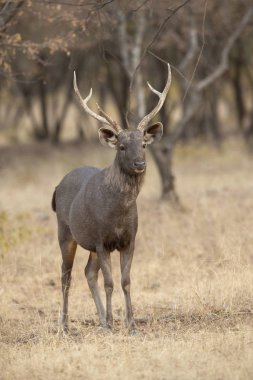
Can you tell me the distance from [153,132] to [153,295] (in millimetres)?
2787

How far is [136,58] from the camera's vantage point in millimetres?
16578

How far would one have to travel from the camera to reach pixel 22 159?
2823 centimetres

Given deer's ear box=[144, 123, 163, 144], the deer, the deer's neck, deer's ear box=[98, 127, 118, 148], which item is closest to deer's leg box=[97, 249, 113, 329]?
the deer

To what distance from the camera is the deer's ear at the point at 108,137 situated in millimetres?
9023

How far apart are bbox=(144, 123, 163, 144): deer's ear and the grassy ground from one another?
1.79 m

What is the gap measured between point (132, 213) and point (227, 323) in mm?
1459

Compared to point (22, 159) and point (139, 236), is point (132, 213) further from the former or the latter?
point (22, 159)

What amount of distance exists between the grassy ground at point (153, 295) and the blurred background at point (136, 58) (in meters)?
1.87

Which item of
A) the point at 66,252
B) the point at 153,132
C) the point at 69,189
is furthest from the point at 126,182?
the point at 66,252

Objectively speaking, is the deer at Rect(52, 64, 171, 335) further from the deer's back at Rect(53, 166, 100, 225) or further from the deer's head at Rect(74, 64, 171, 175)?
the deer's back at Rect(53, 166, 100, 225)

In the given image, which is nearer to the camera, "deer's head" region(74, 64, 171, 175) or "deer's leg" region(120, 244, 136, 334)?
"deer's head" region(74, 64, 171, 175)

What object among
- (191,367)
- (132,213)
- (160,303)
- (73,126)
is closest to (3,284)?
(160,303)

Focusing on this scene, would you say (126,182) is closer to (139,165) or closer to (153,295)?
(139,165)

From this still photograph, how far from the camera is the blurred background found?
11.5 m
